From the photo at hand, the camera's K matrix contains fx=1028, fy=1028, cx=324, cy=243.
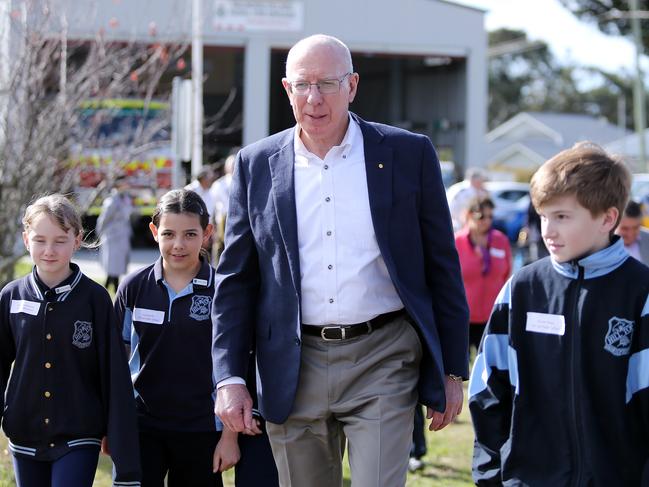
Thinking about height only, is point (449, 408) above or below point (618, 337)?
below

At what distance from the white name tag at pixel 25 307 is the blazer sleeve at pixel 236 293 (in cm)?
88

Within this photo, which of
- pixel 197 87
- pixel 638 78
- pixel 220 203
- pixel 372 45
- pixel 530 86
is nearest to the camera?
pixel 197 87

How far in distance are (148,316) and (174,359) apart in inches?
8.9

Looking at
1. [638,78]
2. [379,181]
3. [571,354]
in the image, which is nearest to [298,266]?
[379,181]

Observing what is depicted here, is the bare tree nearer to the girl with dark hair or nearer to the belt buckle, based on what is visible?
the girl with dark hair

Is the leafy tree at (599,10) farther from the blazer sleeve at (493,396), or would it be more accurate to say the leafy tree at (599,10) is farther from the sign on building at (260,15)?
the blazer sleeve at (493,396)

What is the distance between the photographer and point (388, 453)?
3.75 metres

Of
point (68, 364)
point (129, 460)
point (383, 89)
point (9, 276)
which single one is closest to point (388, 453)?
point (129, 460)

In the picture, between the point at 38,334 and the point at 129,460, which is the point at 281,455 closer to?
the point at 129,460

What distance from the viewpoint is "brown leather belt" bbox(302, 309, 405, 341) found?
378 centimetres

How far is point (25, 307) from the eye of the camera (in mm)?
4359

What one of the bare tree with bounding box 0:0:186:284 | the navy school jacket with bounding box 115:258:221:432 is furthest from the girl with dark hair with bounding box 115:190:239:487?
the bare tree with bounding box 0:0:186:284

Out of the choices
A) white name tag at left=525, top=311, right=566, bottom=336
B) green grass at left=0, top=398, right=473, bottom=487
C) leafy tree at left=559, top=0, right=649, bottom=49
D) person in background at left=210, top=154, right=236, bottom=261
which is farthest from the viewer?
leafy tree at left=559, top=0, right=649, bottom=49

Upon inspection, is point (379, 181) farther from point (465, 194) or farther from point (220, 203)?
point (220, 203)
